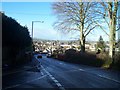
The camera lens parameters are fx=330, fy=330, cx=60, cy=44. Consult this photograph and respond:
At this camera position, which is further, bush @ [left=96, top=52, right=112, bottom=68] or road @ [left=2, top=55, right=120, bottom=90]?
bush @ [left=96, top=52, right=112, bottom=68]

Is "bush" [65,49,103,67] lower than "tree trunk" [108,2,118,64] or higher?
lower

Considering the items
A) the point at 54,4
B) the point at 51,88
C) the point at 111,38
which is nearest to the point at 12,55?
the point at 111,38

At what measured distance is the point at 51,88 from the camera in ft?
50.3

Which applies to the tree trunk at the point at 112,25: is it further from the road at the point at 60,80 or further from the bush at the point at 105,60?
the road at the point at 60,80

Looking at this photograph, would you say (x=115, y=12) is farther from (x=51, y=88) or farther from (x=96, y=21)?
(x=51, y=88)

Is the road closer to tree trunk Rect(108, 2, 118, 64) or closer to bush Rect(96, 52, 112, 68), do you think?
bush Rect(96, 52, 112, 68)

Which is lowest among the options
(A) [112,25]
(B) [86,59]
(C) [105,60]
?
(B) [86,59]

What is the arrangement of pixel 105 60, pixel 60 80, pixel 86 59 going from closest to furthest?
pixel 60 80 → pixel 105 60 → pixel 86 59

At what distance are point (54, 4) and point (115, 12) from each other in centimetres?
1817

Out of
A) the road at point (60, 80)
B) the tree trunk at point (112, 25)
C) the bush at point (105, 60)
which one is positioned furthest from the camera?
the tree trunk at point (112, 25)

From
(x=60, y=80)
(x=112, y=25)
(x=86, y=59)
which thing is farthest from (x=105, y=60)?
(x=60, y=80)

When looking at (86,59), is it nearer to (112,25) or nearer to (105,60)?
(105,60)

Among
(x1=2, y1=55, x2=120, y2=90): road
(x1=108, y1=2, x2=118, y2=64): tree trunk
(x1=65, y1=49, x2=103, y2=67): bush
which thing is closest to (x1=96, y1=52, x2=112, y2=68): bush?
(x1=65, y1=49, x2=103, y2=67): bush

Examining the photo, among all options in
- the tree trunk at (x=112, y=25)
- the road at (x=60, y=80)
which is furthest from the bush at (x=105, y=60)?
the road at (x=60, y=80)
